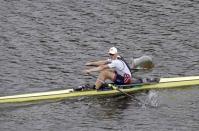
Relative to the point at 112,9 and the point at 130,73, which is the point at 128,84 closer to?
the point at 130,73

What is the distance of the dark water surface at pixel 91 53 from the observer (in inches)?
1030

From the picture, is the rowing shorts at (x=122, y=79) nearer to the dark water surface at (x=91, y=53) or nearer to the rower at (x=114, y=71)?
the rower at (x=114, y=71)

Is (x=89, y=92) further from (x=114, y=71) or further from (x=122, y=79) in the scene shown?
(x=122, y=79)

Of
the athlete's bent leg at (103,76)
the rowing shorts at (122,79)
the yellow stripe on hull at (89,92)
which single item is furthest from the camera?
the rowing shorts at (122,79)

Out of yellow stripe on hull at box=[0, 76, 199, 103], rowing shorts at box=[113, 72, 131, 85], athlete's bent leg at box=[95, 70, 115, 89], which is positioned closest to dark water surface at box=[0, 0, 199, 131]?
yellow stripe on hull at box=[0, 76, 199, 103]

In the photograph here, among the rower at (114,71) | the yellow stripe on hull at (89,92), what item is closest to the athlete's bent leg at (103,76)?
the rower at (114,71)

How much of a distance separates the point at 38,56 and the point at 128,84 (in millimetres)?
7460

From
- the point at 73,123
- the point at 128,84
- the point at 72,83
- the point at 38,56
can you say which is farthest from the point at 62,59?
the point at 73,123

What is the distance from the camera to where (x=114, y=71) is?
28625 mm

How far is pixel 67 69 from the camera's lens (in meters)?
32.3

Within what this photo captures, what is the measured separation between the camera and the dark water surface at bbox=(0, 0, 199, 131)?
26172 mm

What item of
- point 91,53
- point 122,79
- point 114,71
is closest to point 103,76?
point 114,71

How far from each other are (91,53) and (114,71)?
616cm

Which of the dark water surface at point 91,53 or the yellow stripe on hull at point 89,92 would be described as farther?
the yellow stripe on hull at point 89,92
